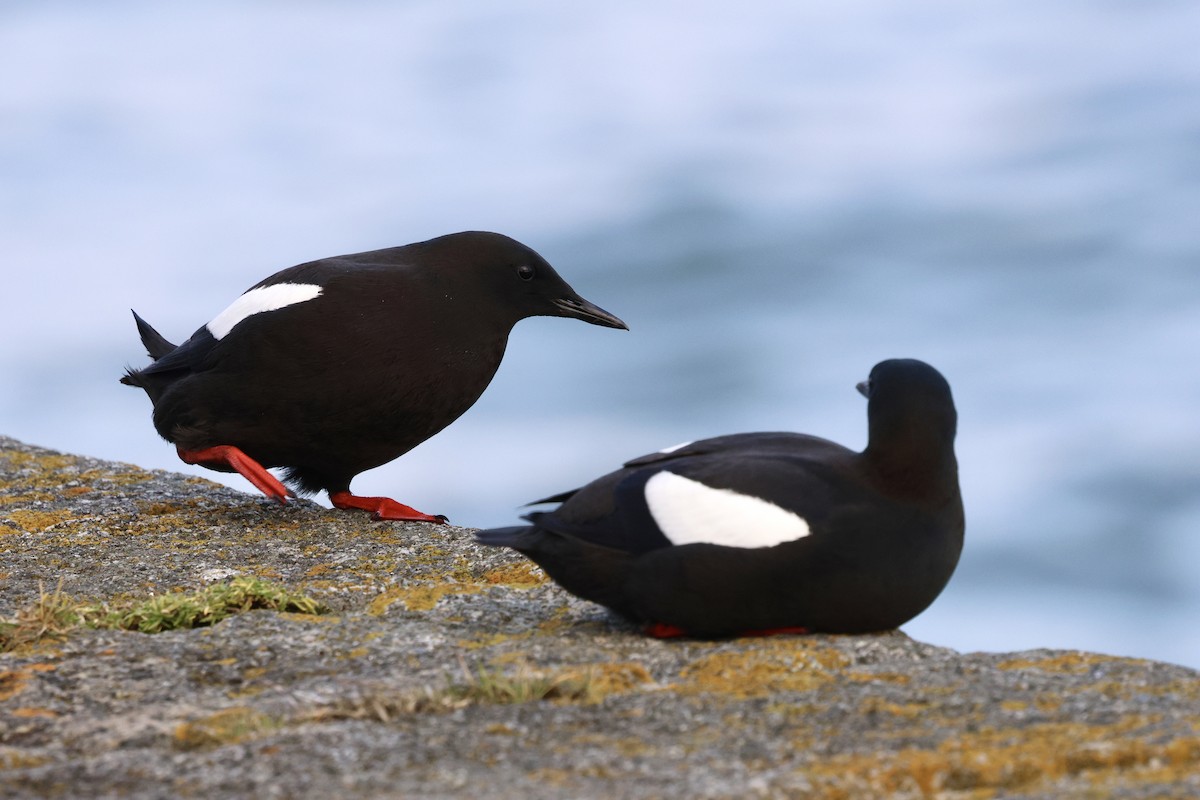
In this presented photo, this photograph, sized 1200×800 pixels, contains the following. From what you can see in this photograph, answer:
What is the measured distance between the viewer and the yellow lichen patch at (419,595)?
5230 mm

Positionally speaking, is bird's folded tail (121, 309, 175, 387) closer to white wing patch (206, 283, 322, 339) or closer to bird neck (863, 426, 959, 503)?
white wing patch (206, 283, 322, 339)

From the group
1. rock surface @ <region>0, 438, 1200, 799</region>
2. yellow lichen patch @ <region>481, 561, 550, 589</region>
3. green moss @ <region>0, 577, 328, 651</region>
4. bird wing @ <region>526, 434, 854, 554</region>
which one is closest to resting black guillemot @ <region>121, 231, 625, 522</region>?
yellow lichen patch @ <region>481, 561, 550, 589</region>

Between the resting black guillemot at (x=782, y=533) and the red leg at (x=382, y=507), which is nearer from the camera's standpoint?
the resting black guillemot at (x=782, y=533)

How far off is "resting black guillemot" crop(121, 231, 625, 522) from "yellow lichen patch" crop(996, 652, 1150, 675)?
3.76 m

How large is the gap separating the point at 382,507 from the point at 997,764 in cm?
470

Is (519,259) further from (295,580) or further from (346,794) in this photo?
(346,794)

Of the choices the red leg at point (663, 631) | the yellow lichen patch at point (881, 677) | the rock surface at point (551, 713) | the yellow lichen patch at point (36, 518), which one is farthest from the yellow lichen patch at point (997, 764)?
the yellow lichen patch at point (36, 518)

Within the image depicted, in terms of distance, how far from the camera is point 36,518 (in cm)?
704

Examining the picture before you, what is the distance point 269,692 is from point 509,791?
1.18 metres

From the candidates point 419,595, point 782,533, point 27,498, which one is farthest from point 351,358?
point 782,533

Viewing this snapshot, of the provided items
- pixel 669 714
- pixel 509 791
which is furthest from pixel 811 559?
pixel 509 791

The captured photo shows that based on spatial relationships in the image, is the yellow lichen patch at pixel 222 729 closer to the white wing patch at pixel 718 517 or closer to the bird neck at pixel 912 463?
the white wing patch at pixel 718 517

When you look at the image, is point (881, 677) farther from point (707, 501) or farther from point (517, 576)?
point (517, 576)

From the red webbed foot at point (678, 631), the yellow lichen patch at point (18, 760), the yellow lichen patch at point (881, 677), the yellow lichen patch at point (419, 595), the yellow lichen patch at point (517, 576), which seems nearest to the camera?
the yellow lichen patch at point (18, 760)
